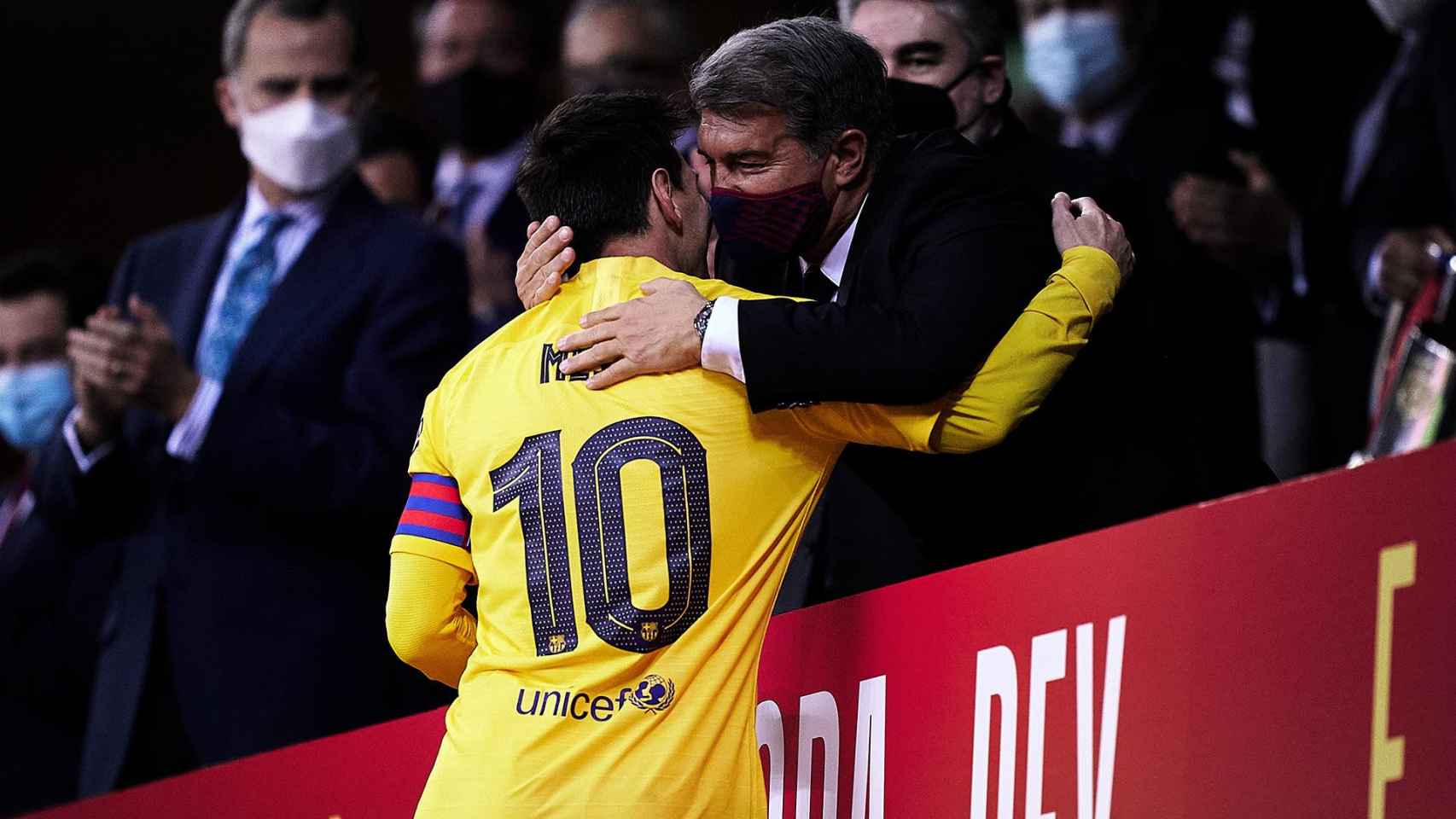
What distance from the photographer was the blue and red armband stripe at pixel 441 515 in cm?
258

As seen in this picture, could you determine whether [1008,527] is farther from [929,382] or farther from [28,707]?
[28,707]

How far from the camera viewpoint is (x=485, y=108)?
5.64 meters

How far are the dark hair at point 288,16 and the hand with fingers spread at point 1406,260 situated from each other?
2.18 metres

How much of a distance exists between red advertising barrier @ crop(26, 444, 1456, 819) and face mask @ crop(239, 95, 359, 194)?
2004mm

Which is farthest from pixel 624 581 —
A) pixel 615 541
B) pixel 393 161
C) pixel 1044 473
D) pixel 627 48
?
pixel 393 161

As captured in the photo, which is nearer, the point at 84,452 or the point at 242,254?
the point at 84,452

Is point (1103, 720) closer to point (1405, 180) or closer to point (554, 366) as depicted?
point (554, 366)

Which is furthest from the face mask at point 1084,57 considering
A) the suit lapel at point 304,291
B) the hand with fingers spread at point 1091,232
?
the hand with fingers spread at point 1091,232

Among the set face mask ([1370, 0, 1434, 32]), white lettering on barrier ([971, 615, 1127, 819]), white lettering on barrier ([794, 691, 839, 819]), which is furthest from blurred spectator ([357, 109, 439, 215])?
white lettering on barrier ([971, 615, 1127, 819])

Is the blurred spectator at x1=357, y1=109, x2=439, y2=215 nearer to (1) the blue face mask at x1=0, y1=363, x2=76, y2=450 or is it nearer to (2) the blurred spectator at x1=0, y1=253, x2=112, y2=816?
(2) the blurred spectator at x1=0, y1=253, x2=112, y2=816

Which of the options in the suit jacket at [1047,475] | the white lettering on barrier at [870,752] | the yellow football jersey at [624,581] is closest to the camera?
the yellow football jersey at [624,581]

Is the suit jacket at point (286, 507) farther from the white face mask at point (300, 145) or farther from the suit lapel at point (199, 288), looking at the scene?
the white face mask at point (300, 145)

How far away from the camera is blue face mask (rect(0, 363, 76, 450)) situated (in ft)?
16.9

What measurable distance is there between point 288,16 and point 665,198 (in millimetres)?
2139
